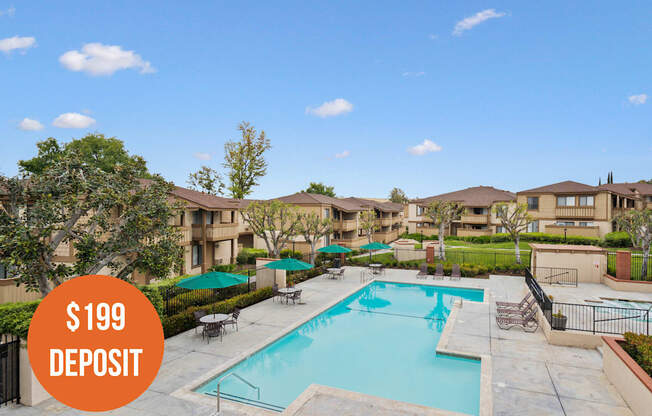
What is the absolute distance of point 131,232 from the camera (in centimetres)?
1146

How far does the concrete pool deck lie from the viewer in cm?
952

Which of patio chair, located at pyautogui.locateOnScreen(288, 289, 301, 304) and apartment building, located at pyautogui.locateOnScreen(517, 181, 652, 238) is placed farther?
apartment building, located at pyautogui.locateOnScreen(517, 181, 652, 238)

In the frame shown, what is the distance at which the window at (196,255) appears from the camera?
30.3 meters

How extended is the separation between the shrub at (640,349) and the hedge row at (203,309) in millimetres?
15544

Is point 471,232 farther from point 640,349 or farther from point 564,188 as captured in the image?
point 640,349

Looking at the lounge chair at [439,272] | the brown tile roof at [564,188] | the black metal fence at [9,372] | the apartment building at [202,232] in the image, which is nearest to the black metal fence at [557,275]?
the lounge chair at [439,272]

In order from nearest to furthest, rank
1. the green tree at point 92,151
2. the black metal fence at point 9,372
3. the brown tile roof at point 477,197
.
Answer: the black metal fence at point 9,372, the green tree at point 92,151, the brown tile roof at point 477,197

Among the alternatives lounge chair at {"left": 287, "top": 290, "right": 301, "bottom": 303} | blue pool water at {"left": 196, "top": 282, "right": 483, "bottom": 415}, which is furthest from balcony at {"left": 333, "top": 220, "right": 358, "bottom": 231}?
blue pool water at {"left": 196, "top": 282, "right": 483, "bottom": 415}

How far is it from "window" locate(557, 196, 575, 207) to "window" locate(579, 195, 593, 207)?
94 centimetres

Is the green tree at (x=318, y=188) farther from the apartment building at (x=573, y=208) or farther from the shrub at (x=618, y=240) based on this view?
the shrub at (x=618, y=240)

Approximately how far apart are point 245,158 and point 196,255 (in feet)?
A: 86.2

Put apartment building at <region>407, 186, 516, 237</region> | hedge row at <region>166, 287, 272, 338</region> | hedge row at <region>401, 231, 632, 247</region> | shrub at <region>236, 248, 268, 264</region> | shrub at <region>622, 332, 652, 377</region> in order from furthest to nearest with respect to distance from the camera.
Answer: apartment building at <region>407, 186, 516, 237</region> → hedge row at <region>401, 231, 632, 247</region> → shrub at <region>236, 248, 268, 264</region> → hedge row at <region>166, 287, 272, 338</region> → shrub at <region>622, 332, 652, 377</region>

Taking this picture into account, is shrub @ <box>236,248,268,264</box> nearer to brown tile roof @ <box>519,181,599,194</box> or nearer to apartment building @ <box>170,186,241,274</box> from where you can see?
apartment building @ <box>170,186,241,274</box>

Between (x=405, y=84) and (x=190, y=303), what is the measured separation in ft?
121
